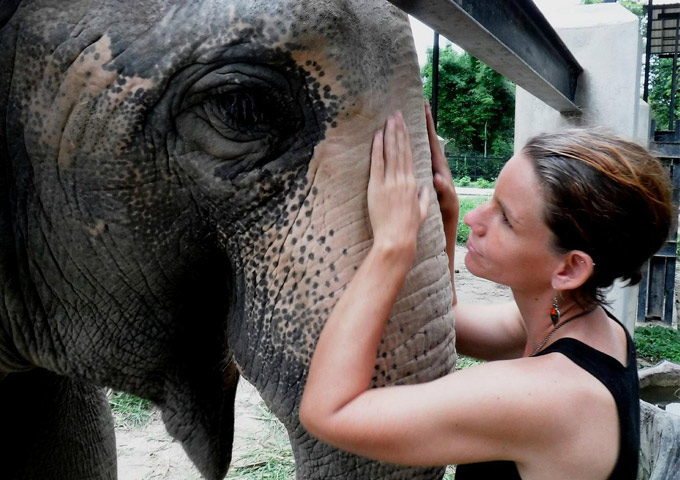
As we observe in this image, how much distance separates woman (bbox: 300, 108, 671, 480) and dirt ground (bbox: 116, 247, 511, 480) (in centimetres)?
254

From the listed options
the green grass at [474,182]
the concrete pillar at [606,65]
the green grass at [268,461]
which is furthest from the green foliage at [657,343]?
the green grass at [474,182]

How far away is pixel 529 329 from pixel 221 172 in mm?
770

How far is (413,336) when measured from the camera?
128cm

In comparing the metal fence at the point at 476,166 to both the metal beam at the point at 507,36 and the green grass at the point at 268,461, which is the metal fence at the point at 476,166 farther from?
the metal beam at the point at 507,36

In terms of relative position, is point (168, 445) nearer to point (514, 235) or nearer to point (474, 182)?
point (514, 235)

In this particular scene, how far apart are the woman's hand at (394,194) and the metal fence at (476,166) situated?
27.7 metres

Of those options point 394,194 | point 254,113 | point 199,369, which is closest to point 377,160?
point 394,194

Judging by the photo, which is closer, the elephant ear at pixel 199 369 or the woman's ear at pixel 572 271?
the woman's ear at pixel 572 271

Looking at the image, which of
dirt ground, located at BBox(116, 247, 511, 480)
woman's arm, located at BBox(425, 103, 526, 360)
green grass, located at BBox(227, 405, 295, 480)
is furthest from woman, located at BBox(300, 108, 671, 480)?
dirt ground, located at BBox(116, 247, 511, 480)

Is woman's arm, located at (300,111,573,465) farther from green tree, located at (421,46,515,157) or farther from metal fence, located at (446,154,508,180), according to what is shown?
green tree, located at (421,46,515,157)

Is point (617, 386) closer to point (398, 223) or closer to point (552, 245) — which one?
point (552, 245)

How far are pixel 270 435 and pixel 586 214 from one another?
3.09 meters

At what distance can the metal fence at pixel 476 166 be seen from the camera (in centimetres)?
2872

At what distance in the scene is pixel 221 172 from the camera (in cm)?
136
